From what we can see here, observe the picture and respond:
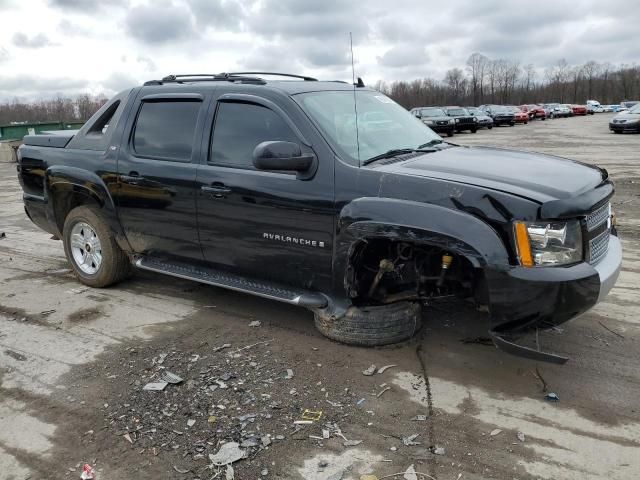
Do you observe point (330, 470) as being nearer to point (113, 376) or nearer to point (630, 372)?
point (113, 376)

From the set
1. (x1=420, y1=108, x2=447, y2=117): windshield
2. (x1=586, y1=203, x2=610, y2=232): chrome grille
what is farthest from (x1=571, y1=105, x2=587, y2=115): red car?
(x1=586, y1=203, x2=610, y2=232): chrome grille

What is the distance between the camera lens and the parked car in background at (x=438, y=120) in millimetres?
28312

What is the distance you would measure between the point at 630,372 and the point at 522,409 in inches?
36.6

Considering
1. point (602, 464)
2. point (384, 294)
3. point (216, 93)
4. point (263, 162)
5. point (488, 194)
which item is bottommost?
point (602, 464)

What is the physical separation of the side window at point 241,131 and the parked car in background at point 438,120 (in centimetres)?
2491

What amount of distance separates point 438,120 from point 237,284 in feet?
85.4

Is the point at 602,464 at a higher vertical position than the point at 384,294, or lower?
lower

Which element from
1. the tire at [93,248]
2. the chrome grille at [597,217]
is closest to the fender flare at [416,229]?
the chrome grille at [597,217]

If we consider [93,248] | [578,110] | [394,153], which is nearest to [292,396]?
[394,153]

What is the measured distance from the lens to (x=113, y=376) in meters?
3.75

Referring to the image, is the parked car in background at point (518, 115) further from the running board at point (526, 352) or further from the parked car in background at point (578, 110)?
the running board at point (526, 352)

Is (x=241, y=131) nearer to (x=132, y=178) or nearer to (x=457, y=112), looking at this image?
(x=132, y=178)

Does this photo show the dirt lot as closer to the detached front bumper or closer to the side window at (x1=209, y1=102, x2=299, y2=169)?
the detached front bumper

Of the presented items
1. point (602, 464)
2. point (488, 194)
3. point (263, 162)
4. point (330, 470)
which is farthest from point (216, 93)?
point (602, 464)
